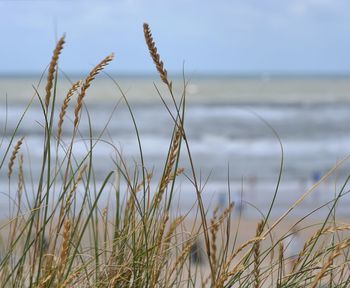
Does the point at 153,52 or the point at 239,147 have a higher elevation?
the point at 239,147

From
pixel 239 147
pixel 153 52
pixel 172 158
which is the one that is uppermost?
pixel 239 147

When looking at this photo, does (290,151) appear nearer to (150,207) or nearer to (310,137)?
(310,137)

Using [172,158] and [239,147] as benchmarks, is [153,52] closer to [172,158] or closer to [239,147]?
[172,158]

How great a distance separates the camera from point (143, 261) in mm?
1642

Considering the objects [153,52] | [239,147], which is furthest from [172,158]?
[239,147]

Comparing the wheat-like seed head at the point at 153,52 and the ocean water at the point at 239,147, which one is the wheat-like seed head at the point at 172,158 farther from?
the ocean water at the point at 239,147

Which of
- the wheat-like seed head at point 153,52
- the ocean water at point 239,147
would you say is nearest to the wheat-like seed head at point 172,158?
the wheat-like seed head at point 153,52

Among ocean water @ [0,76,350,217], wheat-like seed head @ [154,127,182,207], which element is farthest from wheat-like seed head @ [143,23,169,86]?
ocean water @ [0,76,350,217]

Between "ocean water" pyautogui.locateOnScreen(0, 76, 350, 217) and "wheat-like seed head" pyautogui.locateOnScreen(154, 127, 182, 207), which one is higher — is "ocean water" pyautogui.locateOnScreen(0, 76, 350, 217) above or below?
above

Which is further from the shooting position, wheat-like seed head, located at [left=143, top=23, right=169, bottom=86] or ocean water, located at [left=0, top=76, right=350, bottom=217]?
ocean water, located at [left=0, top=76, right=350, bottom=217]

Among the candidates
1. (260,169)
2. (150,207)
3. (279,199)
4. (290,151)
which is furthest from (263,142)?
(150,207)

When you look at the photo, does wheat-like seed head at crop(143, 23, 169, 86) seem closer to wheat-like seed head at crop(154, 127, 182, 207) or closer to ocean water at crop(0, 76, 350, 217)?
wheat-like seed head at crop(154, 127, 182, 207)

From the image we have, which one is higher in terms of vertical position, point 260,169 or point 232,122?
point 232,122

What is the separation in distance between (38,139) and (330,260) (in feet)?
67.6
